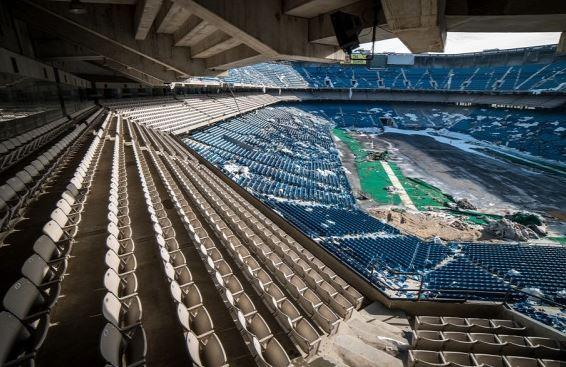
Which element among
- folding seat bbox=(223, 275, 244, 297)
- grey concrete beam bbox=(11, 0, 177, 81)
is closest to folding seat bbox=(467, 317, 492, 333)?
folding seat bbox=(223, 275, 244, 297)

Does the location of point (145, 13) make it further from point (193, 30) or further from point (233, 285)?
Result: point (233, 285)

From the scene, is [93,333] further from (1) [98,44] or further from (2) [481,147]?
(2) [481,147]

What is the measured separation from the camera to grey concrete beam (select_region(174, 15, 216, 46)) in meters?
7.45

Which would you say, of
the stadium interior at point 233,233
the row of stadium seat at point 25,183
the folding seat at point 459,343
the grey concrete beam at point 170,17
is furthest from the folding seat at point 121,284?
the folding seat at point 459,343

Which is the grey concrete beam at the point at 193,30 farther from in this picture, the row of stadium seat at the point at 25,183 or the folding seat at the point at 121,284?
the folding seat at the point at 121,284

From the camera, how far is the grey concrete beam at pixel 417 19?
11.8 feet

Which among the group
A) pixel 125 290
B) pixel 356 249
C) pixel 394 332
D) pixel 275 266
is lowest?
pixel 356 249

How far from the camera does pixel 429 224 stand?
17.7 metres

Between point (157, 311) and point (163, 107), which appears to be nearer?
point (157, 311)

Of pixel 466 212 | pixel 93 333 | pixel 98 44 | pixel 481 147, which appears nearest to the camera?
pixel 93 333

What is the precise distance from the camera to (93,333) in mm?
3684

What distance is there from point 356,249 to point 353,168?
58.5ft

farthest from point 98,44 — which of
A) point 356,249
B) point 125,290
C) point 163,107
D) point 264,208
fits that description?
point 163,107

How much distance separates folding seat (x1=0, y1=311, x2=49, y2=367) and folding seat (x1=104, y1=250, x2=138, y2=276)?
49.2 inches
